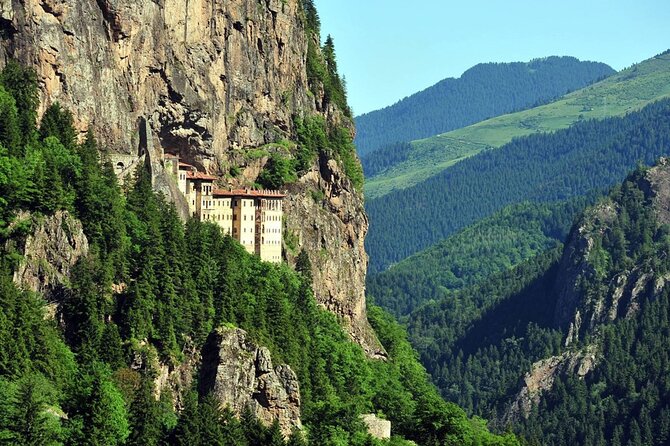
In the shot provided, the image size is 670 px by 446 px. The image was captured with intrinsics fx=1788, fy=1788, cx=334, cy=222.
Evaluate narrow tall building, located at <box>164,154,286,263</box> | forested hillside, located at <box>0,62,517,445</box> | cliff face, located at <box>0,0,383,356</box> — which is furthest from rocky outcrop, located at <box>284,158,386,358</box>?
forested hillside, located at <box>0,62,517,445</box>

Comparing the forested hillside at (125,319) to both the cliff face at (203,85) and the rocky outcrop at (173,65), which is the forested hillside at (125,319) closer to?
the rocky outcrop at (173,65)

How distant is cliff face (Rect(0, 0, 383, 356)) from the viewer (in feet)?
462

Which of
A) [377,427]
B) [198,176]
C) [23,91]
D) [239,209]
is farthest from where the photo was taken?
[239,209]

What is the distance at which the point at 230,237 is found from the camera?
15250 cm

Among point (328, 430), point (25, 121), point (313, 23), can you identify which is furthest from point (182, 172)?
point (313, 23)

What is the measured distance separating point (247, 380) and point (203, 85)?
35.9m

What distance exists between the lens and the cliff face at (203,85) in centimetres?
14088

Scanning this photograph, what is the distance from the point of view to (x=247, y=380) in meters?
131

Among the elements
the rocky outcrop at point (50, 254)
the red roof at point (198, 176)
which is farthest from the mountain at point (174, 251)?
the red roof at point (198, 176)

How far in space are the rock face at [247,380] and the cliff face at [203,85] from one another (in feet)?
71.5

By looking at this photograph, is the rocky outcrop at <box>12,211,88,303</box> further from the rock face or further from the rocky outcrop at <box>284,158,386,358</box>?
the rocky outcrop at <box>284,158,386,358</box>

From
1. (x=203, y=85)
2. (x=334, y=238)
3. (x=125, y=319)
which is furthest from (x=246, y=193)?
(x=125, y=319)

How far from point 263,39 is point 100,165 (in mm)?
35293

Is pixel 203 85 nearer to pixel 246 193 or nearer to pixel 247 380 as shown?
pixel 246 193
